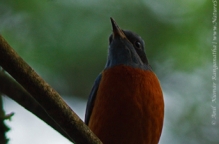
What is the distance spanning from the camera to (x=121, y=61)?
6078mm

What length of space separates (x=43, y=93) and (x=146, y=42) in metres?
4.02

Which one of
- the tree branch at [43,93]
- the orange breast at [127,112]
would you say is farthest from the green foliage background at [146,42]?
the tree branch at [43,93]

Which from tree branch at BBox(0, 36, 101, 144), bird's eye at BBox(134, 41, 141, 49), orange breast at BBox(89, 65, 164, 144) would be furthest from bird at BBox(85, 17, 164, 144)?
tree branch at BBox(0, 36, 101, 144)

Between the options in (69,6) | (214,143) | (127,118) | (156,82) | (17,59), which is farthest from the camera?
(69,6)

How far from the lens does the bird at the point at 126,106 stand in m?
5.32

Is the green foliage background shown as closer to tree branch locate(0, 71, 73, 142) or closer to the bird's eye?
the bird's eye

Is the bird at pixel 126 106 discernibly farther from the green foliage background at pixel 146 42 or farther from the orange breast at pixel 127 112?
the green foliage background at pixel 146 42

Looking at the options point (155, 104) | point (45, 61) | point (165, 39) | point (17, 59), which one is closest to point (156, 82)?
point (155, 104)

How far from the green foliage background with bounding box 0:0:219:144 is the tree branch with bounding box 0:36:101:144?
11.5 feet

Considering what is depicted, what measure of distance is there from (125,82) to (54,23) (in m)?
2.13

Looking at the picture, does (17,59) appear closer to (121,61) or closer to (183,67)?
(121,61)

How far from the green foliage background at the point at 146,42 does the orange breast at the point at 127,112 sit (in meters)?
1.48

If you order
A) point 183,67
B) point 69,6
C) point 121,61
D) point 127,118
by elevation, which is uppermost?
point 69,6

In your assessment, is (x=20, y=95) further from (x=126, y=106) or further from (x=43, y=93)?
(x=126, y=106)
